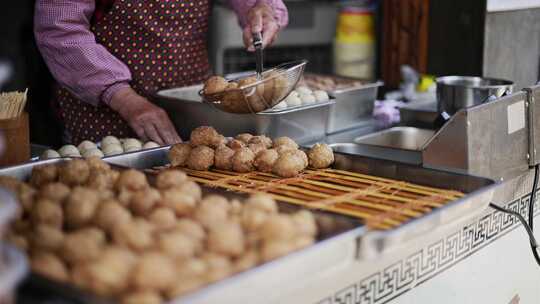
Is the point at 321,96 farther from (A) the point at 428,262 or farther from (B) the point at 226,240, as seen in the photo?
(B) the point at 226,240

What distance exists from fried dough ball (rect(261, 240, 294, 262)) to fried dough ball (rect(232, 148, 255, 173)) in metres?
0.67

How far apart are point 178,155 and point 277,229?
30.4 inches

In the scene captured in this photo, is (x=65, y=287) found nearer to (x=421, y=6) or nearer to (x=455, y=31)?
(x=455, y=31)

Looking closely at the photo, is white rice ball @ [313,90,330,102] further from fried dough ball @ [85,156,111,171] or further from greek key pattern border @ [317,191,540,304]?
fried dough ball @ [85,156,111,171]

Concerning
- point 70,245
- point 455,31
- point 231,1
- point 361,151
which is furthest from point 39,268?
point 455,31

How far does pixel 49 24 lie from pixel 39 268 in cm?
153

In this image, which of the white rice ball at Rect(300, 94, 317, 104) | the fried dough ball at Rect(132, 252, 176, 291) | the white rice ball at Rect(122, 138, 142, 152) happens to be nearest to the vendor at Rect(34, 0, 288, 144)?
the white rice ball at Rect(122, 138, 142, 152)

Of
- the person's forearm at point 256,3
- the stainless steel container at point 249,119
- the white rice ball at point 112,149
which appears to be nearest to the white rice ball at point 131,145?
the white rice ball at point 112,149

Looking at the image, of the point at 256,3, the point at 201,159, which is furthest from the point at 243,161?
the point at 256,3

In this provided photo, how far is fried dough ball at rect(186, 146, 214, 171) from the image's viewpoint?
194 centimetres

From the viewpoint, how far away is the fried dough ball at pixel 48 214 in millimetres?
1306

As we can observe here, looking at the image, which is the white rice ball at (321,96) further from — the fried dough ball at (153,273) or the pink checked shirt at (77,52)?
the fried dough ball at (153,273)

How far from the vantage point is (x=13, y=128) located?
1.91 m

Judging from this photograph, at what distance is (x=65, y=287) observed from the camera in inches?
42.9
